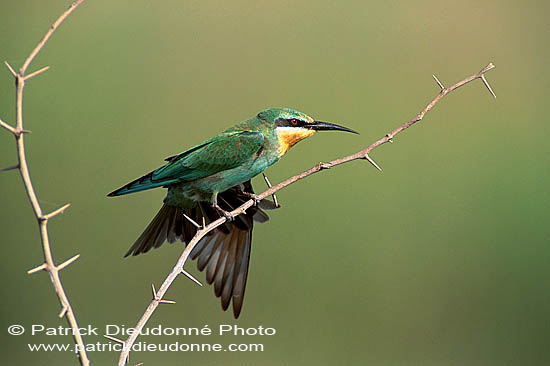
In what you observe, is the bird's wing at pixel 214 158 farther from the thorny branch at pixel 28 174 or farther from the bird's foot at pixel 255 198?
the thorny branch at pixel 28 174

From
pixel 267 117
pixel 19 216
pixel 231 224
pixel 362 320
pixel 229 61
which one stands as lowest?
pixel 362 320

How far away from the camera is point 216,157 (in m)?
1.88

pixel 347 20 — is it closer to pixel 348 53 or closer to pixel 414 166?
pixel 348 53

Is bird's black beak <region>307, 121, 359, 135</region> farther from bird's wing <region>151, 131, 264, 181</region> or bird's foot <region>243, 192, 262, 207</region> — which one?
bird's foot <region>243, 192, 262, 207</region>

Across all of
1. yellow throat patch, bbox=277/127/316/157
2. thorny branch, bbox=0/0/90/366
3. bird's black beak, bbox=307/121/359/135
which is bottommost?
thorny branch, bbox=0/0/90/366

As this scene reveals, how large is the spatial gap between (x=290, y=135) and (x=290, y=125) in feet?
0.11

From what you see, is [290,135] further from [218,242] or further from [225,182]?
[218,242]

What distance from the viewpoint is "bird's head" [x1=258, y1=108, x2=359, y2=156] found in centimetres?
186

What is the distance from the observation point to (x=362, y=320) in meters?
3.22

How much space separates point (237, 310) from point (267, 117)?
0.64m

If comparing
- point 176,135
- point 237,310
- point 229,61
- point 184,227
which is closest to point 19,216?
point 176,135

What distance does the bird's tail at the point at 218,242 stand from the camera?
1.83m

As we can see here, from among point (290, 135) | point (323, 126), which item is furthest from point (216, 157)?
point (323, 126)

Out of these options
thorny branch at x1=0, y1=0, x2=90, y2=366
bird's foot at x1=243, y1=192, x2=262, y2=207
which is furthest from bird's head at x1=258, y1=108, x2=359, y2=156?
thorny branch at x1=0, y1=0, x2=90, y2=366
